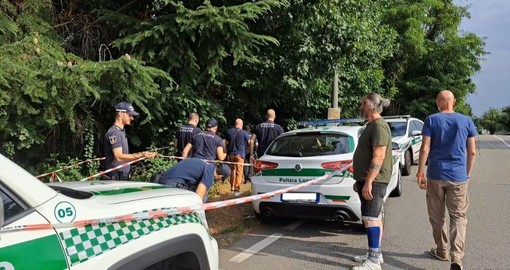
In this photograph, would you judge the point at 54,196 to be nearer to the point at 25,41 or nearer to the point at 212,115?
the point at 25,41

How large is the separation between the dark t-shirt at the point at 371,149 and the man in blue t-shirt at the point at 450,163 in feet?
1.52

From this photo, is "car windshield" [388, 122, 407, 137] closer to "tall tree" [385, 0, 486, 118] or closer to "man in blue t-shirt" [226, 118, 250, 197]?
"man in blue t-shirt" [226, 118, 250, 197]

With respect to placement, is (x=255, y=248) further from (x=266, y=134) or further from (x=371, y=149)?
(x=266, y=134)

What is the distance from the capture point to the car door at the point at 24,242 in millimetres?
Result: 1488

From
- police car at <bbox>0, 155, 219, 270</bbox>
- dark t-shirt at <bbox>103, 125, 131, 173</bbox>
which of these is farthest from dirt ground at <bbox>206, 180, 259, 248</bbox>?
police car at <bbox>0, 155, 219, 270</bbox>

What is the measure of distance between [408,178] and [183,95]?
6.25m

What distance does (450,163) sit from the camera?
4.39 meters

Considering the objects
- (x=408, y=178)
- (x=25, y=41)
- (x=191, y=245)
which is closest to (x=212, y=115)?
(x=25, y=41)

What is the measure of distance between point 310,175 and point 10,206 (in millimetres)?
4287

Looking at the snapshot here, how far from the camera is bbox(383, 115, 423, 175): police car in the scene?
1104cm

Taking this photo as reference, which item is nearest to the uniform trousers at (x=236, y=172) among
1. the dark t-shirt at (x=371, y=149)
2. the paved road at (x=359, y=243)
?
the paved road at (x=359, y=243)

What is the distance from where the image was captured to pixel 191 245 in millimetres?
2371

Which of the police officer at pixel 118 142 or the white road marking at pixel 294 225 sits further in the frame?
the white road marking at pixel 294 225

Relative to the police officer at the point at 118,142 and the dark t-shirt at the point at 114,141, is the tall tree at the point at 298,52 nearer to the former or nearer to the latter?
the police officer at the point at 118,142
